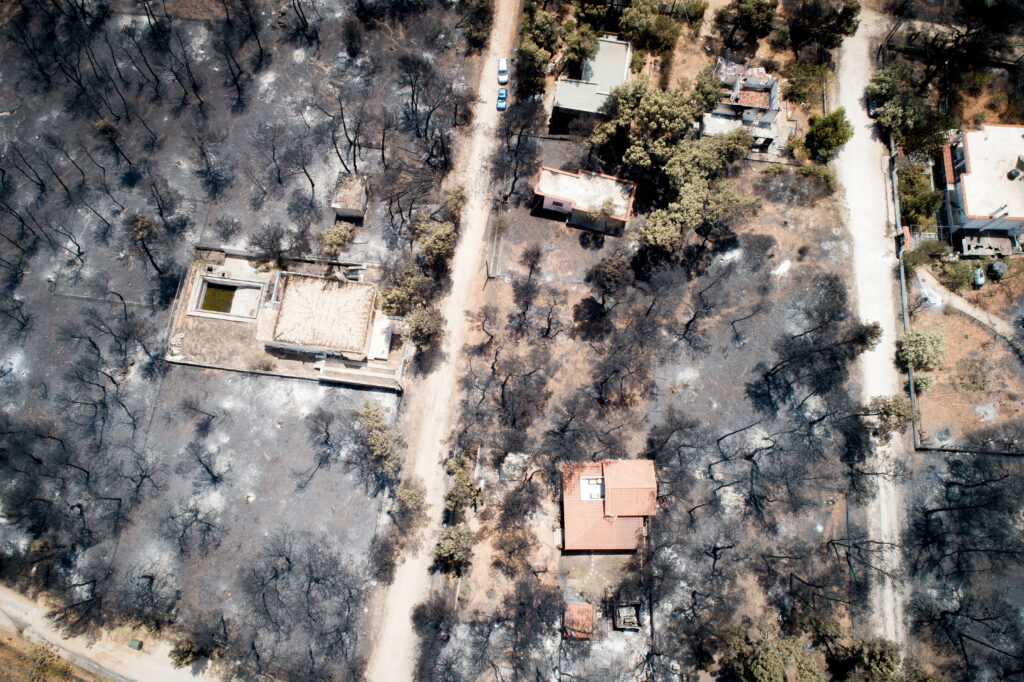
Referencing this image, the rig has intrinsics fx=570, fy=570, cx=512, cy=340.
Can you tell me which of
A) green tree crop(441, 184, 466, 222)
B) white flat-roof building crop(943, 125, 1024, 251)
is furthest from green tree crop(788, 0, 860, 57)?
green tree crop(441, 184, 466, 222)

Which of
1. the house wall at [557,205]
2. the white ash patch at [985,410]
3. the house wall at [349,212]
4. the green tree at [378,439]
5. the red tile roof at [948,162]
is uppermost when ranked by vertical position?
the red tile roof at [948,162]

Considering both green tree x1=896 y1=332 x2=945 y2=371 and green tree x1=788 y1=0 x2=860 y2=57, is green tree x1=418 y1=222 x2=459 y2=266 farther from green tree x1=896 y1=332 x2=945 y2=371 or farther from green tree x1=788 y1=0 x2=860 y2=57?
green tree x1=896 y1=332 x2=945 y2=371

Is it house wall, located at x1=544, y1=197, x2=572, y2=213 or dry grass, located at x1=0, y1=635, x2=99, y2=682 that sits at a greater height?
house wall, located at x1=544, y1=197, x2=572, y2=213

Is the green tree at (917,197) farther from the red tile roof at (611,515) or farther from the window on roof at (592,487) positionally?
the window on roof at (592,487)

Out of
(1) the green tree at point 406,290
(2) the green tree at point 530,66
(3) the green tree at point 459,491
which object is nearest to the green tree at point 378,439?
(3) the green tree at point 459,491

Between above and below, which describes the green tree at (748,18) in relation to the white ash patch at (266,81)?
above

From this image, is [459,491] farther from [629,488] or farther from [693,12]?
[693,12]

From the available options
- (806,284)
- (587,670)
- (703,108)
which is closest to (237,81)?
(703,108)
